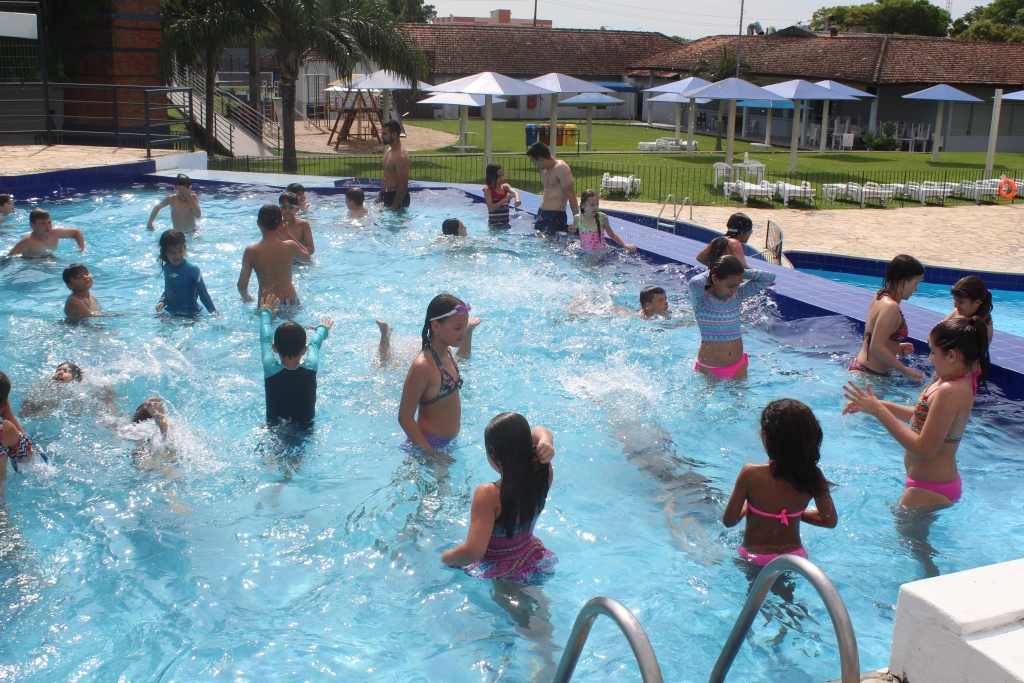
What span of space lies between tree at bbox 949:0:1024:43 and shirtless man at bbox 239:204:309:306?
54069 millimetres

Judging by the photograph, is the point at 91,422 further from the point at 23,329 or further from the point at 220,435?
the point at 23,329

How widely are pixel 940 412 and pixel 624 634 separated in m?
2.65

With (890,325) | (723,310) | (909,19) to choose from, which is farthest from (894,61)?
(909,19)

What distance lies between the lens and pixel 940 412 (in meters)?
4.56

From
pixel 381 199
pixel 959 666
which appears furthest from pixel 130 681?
pixel 381 199

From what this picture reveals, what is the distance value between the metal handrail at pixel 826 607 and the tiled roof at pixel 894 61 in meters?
36.9

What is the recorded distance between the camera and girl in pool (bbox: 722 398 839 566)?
3.93 meters

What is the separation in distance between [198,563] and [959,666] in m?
3.88

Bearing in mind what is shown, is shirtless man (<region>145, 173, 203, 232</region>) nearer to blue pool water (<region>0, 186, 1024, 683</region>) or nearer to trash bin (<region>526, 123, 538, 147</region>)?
blue pool water (<region>0, 186, 1024, 683</region>)

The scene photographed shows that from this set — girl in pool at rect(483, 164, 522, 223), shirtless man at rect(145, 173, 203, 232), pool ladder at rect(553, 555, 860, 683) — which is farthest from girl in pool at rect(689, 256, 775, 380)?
shirtless man at rect(145, 173, 203, 232)

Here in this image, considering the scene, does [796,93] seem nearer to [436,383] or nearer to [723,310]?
[723,310]

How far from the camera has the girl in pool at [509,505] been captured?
12.6 ft

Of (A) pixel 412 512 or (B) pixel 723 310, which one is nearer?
(A) pixel 412 512

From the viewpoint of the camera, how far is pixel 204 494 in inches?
225
